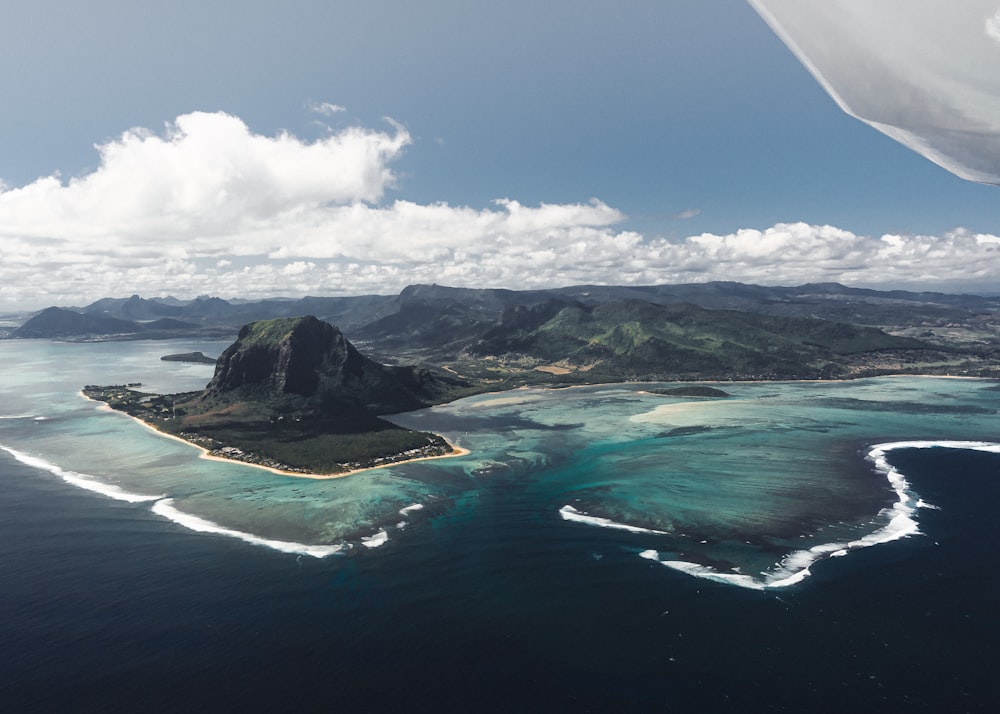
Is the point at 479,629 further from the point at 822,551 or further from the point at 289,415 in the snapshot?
the point at 289,415

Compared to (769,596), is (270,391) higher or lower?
higher

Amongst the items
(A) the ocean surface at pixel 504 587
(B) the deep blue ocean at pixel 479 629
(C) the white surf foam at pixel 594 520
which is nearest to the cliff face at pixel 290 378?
(A) the ocean surface at pixel 504 587

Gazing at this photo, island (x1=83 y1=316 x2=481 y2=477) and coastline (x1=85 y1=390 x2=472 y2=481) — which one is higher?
island (x1=83 y1=316 x2=481 y2=477)

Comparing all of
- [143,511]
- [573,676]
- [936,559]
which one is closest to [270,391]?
[143,511]

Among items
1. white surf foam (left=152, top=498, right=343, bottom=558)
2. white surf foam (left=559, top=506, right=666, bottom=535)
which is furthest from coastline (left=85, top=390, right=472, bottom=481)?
white surf foam (left=559, top=506, right=666, bottom=535)

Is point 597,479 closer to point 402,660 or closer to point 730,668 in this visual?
point 730,668

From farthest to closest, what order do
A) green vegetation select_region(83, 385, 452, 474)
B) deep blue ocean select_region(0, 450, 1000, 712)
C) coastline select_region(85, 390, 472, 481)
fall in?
green vegetation select_region(83, 385, 452, 474)
coastline select_region(85, 390, 472, 481)
deep blue ocean select_region(0, 450, 1000, 712)

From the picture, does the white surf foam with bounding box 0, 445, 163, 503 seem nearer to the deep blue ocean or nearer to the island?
the deep blue ocean
